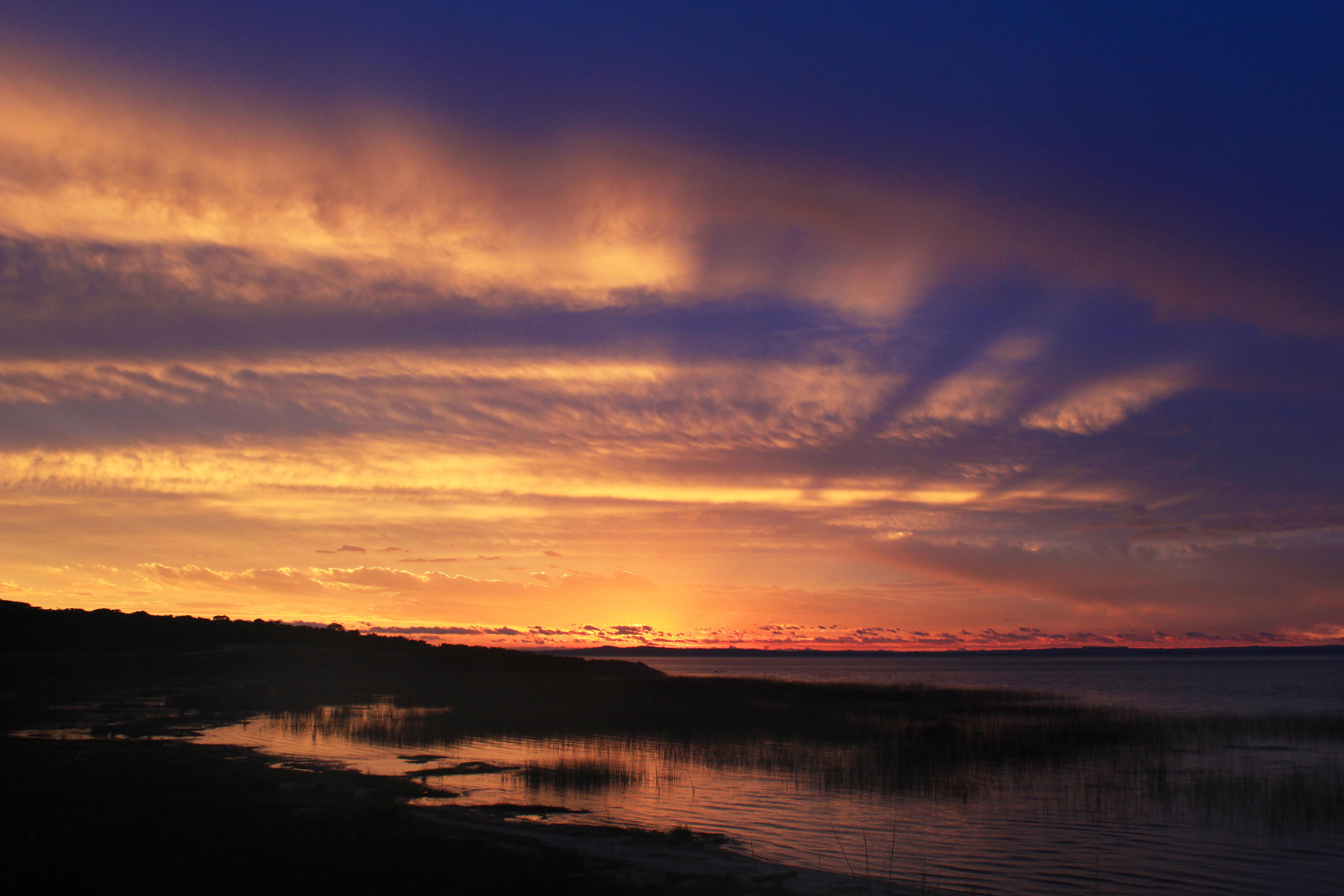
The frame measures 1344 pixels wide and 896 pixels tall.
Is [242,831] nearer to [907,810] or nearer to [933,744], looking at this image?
[907,810]

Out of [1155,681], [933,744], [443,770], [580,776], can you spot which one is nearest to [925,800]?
[580,776]

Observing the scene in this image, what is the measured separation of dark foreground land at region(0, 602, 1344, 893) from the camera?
13.3m

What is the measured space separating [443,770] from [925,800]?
15.4 metres

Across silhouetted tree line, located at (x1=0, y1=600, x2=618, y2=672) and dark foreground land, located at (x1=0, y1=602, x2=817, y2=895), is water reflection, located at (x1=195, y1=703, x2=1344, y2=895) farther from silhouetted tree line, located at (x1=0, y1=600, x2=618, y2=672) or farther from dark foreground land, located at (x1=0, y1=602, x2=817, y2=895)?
silhouetted tree line, located at (x1=0, y1=600, x2=618, y2=672)

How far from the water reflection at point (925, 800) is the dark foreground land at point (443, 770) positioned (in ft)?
1.09

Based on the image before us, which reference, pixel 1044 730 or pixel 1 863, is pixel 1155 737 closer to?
pixel 1044 730

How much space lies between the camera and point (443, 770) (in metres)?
26.6

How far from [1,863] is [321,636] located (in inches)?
4125

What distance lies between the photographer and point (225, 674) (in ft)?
210

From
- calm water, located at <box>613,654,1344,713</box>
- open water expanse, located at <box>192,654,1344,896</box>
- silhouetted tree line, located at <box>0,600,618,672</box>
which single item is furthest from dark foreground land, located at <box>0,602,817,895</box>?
calm water, located at <box>613,654,1344,713</box>

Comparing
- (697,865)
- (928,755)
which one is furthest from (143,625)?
(697,865)

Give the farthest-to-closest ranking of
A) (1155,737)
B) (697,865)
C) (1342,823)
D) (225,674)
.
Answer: (225,674), (1155,737), (1342,823), (697,865)

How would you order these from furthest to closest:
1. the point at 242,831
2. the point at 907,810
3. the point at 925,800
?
the point at 925,800 → the point at 907,810 → the point at 242,831

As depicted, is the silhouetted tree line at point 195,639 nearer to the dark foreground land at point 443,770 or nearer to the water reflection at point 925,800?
the dark foreground land at point 443,770
